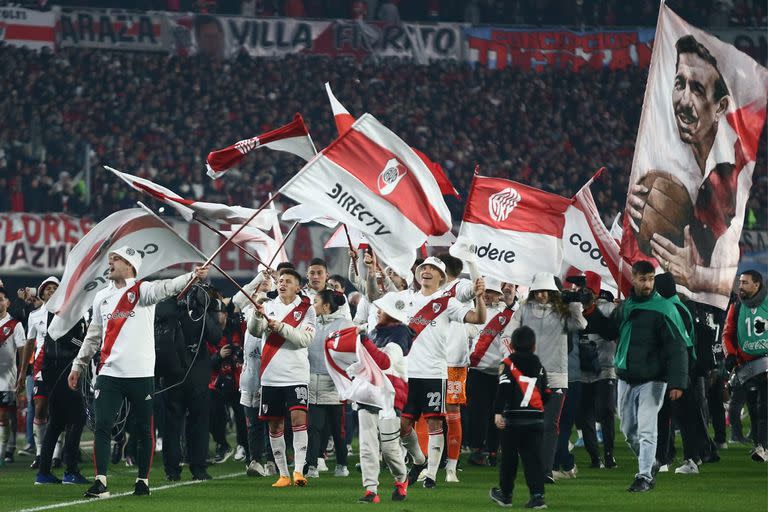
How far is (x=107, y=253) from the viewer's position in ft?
40.6

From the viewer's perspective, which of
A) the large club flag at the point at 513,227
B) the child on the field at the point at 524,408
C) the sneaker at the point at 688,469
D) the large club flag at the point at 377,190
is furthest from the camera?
the sneaker at the point at 688,469

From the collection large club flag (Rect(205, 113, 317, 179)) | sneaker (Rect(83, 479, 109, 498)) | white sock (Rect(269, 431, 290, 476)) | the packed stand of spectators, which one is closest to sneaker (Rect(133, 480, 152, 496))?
sneaker (Rect(83, 479, 109, 498))

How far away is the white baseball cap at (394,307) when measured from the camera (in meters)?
11.5

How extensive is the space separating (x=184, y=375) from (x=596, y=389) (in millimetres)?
4703

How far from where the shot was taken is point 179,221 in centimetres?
3119

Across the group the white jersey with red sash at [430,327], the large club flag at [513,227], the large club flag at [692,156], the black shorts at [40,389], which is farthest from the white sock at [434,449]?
the black shorts at [40,389]

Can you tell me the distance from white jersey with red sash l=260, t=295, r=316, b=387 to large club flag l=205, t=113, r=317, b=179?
1.41 meters

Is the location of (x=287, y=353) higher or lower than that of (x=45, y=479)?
higher

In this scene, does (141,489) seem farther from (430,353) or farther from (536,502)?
(536,502)

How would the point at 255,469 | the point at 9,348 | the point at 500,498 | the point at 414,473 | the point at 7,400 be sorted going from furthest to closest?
the point at 9,348, the point at 7,400, the point at 255,469, the point at 414,473, the point at 500,498

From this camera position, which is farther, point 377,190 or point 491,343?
point 491,343

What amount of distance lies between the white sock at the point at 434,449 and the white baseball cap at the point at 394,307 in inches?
53.5

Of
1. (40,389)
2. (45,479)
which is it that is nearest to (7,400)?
(40,389)

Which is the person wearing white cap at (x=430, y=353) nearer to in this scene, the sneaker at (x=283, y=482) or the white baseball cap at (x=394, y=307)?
the white baseball cap at (x=394, y=307)
